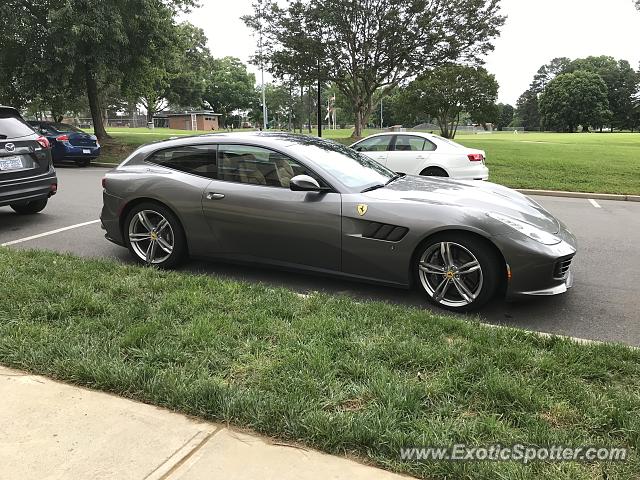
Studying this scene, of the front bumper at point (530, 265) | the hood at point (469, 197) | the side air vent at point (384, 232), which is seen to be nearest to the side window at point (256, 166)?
the side air vent at point (384, 232)

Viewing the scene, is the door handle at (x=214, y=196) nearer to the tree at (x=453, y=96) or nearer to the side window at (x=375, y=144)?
the side window at (x=375, y=144)

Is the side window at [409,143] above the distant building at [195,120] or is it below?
below

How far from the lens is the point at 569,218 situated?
877cm

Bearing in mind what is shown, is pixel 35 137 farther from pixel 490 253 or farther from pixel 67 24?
pixel 67 24

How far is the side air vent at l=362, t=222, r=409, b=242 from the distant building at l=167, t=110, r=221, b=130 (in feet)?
256

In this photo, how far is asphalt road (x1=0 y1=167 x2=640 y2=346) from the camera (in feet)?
13.6

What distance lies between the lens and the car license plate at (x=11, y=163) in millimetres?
7090

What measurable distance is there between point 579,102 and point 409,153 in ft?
291

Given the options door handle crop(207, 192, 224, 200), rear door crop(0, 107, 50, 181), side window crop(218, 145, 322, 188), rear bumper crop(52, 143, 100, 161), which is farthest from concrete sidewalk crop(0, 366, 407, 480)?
rear bumper crop(52, 143, 100, 161)

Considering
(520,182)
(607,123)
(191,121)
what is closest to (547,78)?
(607,123)

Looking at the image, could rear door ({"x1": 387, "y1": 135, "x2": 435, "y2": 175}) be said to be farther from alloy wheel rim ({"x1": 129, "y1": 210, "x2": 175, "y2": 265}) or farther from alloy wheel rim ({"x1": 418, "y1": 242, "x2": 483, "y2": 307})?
alloy wheel rim ({"x1": 418, "y1": 242, "x2": 483, "y2": 307})

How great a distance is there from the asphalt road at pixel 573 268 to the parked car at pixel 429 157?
2012 millimetres

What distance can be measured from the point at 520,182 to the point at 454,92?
37.7 meters

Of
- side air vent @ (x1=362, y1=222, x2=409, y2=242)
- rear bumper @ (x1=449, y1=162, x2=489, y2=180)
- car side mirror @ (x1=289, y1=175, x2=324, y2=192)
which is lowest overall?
side air vent @ (x1=362, y1=222, x2=409, y2=242)
